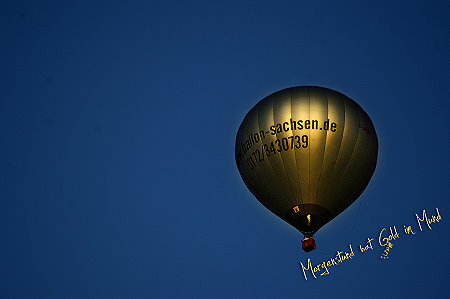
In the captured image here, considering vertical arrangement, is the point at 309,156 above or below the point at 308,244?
above

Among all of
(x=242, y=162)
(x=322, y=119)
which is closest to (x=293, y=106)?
(x=322, y=119)

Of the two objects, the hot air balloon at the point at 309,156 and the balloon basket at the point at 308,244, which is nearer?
the hot air balloon at the point at 309,156

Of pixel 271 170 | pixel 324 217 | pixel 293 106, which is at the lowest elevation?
pixel 324 217

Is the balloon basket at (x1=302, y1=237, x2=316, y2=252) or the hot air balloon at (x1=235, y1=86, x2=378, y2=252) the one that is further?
the balloon basket at (x1=302, y1=237, x2=316, y2=252)

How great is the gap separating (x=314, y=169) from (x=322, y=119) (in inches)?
66.6

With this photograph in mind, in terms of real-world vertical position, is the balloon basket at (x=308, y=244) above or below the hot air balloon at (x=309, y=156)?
below

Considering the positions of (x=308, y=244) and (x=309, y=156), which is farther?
(x=308, y=244)

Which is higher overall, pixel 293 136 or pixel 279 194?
pixel 293 136

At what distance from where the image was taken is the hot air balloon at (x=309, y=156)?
71.2 ft

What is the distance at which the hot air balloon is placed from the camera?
21688mm

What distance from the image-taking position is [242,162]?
2314 cm

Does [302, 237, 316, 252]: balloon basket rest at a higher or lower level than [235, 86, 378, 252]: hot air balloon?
lower

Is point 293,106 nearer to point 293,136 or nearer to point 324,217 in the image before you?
point 293,136

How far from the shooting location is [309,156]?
21625mm
